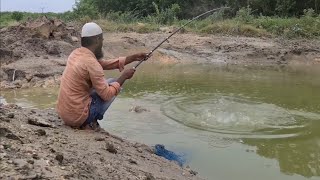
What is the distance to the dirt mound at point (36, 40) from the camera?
1545 cm

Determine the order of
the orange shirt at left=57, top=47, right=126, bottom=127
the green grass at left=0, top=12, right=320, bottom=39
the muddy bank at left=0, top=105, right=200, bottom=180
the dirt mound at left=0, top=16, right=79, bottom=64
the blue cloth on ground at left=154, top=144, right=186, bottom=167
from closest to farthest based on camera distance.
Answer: the muddy bank at left=0, top=105, right=200, bottom=180
the orange shirt at left=57, top=47, right=126, bottom=127
the blue cloth on ground at left=154, top=144, right=186, bottom=167
the dirt mound at left=0, top=16, right=79, bottom=64
the green grass at left=0, top=12, right=320, bottom=39

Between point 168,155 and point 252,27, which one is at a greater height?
point 252,27

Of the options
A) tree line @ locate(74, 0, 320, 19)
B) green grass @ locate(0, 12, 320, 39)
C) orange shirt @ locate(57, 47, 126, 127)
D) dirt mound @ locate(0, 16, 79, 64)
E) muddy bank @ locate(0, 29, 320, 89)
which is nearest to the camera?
orange shirt @ locate(57, 47, 126, 127)

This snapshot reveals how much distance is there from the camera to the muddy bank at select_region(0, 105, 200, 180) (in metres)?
3.48

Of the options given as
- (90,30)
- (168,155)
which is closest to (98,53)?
(90,30)

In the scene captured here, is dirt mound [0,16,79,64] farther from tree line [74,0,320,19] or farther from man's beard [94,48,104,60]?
man's beard [94,48,104,60]

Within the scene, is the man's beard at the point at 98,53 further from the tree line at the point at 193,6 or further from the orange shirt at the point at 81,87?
the tree line at the point at 193,6

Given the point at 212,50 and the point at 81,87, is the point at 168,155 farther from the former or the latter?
the point at 212,50

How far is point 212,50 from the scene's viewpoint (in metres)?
19.1

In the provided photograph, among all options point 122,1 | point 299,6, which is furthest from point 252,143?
point 122,1

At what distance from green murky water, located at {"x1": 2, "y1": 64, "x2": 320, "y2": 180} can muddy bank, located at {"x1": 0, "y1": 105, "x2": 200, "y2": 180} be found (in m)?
0.89

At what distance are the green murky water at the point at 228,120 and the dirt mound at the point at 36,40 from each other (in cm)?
400

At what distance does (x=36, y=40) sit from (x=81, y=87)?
11579 millimetres

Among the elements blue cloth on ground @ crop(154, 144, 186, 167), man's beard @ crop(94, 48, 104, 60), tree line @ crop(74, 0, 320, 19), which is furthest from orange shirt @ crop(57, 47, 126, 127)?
tree line @ crop(74, 0, 320, 19)
